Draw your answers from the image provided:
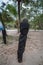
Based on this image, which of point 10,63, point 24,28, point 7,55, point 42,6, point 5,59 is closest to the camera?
point 24,28

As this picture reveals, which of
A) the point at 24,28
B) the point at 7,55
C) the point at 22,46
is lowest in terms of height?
the point at 7,55

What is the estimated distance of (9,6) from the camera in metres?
11.2

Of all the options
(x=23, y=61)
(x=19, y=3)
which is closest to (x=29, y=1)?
(x=19, y=3)

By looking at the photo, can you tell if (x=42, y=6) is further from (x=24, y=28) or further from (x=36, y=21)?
(x=24, y=28)

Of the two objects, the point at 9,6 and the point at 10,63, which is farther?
the point at 9,6

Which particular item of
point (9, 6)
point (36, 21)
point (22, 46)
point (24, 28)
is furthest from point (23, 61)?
point (9, 6)

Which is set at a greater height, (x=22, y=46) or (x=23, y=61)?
(x=22, y=46)

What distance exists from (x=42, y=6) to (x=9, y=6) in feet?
5.22

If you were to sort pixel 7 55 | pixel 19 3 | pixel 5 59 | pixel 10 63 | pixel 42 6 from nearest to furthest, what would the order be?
pixel 10 63
pixel 5 59
pixel 7 55
pixel 42 6
pixel 19 3

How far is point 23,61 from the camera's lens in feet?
28.1

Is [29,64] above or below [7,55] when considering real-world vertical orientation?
above

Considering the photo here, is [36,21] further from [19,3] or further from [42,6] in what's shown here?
[19,3]

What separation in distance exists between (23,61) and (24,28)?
4.74ft

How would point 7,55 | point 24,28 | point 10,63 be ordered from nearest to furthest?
point 24,28, point 10,63, point 7,55
